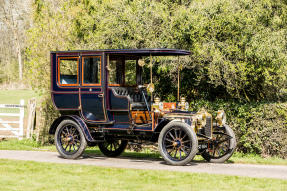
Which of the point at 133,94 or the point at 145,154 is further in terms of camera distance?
the point at 145,154

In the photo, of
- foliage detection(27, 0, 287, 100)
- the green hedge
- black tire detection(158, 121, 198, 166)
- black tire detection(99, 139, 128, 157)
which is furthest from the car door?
the green hedge

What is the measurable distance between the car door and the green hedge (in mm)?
3821

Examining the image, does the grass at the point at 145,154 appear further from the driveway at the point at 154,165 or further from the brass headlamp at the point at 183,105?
the brass headlamp at the point at 183,105

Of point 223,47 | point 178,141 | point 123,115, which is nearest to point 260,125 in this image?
point 223,47

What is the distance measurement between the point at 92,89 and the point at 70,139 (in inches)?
55.8

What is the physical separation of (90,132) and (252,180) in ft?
15.2

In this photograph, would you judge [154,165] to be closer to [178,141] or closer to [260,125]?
[178,141]

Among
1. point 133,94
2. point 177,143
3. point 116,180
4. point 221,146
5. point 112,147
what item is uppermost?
point 133,94

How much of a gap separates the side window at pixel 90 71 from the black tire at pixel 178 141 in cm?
224

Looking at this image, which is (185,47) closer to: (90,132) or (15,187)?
(90,132)

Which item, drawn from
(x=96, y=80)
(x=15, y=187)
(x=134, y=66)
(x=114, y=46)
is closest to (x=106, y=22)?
(x=114, y=46)

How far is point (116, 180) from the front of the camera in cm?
845

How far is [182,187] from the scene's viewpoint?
7789 mm

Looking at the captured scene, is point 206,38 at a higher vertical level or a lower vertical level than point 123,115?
higher
